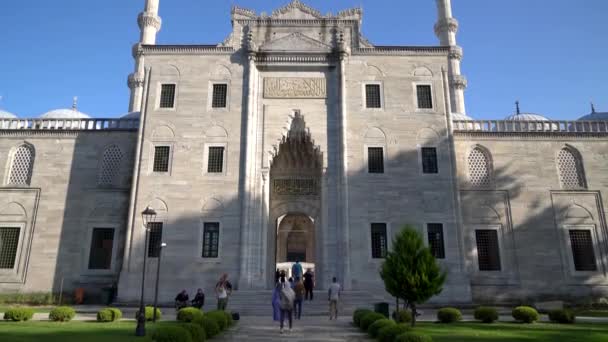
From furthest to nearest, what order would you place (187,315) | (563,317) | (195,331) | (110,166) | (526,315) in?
(110,166) < (563,317) < (526,315) < (187,315) < (195,331)

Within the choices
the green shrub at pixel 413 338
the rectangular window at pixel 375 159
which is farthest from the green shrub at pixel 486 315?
the rectangular window at pixel 375 159

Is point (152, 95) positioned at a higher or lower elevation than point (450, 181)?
higher

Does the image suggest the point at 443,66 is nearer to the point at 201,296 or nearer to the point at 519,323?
the point at 519,323

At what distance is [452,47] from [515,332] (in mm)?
25863

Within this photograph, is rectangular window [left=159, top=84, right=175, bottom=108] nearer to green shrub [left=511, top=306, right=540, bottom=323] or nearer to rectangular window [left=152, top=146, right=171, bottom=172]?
rectangular window [left=152, top=146, right=171, bottom=172]

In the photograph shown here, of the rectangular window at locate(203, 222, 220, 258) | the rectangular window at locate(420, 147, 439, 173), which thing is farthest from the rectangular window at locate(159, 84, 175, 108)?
the rectangular window at locate(420, 147, 439, 173)

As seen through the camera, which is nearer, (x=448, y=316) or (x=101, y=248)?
(x=448, y=316)

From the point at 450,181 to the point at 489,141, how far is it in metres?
4.06

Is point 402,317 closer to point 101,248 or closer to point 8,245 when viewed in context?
point 101,248

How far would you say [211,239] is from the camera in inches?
802

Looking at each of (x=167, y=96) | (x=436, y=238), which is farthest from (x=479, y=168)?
(x=167, y=96)

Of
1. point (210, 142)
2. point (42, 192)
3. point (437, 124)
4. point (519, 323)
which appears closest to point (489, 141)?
point (437, 124)

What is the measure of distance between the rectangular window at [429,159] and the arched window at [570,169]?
692 cm

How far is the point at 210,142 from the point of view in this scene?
21531 mm
